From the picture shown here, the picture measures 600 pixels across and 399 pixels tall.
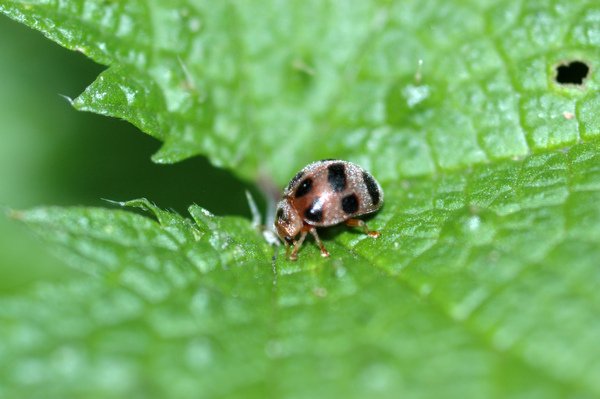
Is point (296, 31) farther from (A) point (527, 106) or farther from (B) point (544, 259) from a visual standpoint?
(B) point (544, 259)

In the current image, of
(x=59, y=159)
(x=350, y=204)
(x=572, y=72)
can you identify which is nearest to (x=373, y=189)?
(x=350, y=204)

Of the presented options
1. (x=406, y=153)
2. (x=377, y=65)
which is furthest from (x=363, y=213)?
(x=377, y=65)

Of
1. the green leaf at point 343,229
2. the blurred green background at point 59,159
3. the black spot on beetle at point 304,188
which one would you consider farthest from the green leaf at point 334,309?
the blurred green background at point 59,159

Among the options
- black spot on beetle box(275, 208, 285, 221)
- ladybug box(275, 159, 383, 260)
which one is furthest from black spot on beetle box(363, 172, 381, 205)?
black spot on beetle box(275, 208, 285, 221)

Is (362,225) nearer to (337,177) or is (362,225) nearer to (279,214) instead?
(337,177)

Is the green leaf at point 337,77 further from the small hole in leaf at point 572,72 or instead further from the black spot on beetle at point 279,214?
the black spot on beetle at point 279,214

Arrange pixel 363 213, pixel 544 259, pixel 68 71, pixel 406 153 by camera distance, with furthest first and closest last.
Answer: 1. pixel 68 71
2. pixel 406 153
3. pixel 363 213
4. pixel 544 259
